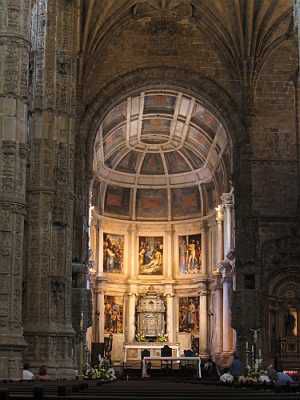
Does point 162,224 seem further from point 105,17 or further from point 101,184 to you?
point 105,17

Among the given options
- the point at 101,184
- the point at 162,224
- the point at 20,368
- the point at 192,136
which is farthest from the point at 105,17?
the point at 20,368

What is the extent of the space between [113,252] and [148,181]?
4.71 metres

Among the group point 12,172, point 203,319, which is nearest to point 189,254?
point 203,319

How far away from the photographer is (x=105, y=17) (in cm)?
3569

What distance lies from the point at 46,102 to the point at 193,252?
26.7 meters

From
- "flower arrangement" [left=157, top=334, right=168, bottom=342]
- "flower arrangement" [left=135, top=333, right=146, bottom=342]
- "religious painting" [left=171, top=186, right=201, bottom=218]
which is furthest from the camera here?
"religious painting" [left=171, top=186, right=201, bottom=218]

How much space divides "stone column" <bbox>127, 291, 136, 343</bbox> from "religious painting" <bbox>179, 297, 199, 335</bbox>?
278 centimetres

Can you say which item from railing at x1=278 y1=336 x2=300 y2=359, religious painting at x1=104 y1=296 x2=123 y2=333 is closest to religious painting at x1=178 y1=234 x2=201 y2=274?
religious painting at x1=104 y1=296 x2=123 y2=333

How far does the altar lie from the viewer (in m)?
44.8

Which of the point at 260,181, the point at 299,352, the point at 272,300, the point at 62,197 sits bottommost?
the point at 299,352

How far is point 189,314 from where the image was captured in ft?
156

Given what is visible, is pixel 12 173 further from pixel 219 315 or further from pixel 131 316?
pixel 131 316

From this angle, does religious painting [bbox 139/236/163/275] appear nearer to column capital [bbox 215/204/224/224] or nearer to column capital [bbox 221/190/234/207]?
column capital [bbox 215/204/224/224]

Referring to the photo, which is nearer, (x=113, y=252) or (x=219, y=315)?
(x=219, y=315)
